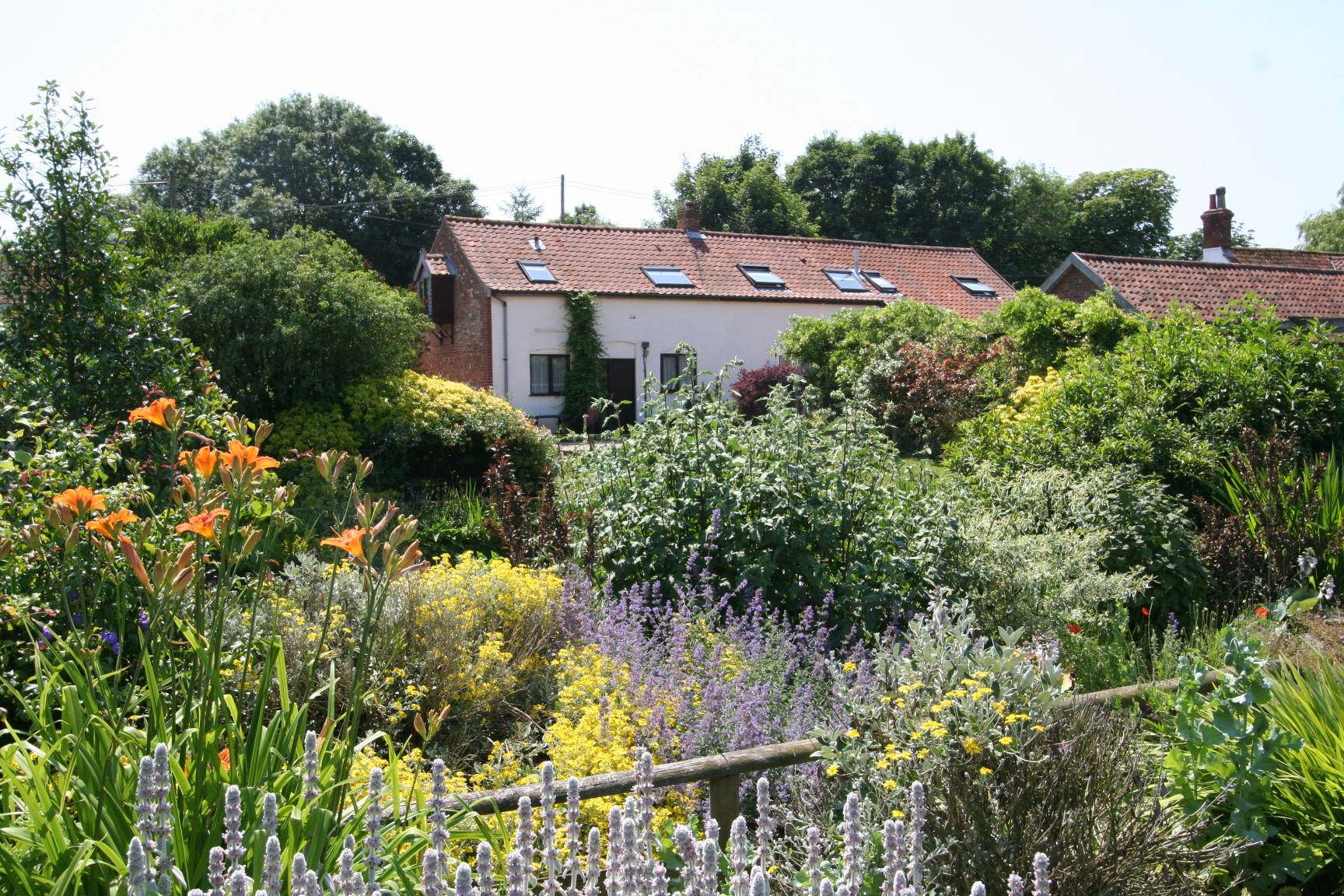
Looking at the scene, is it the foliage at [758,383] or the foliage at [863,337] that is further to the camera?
the foliage at [758,383]

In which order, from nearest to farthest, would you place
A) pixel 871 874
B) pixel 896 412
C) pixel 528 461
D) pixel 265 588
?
pixel 871 874, pixel 265 588, pixel 528 461, pixel 896 412

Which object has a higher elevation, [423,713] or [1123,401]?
[1123,401]

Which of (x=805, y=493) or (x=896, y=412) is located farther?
(x=896, y=412)

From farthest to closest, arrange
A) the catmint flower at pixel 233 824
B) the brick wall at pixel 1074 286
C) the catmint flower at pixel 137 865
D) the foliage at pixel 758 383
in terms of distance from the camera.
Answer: the brick wall at pixel 1074 286 < the foliage at pixel 758 383 < the catmint flower at pixel 233 824 < the catmint flower at pixel 137 865

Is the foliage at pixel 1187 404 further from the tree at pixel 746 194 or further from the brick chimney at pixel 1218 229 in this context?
the tree at pixel 746 194

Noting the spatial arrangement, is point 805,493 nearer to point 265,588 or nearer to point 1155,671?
point 1155,671

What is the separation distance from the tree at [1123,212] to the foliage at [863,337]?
3126cm

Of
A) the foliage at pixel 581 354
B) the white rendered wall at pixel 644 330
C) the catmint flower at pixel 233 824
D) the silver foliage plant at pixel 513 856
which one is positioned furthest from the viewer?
the foliage at pixel 581 354

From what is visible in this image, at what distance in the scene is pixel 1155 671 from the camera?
5.02m

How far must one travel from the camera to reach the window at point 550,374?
2573 centimetres

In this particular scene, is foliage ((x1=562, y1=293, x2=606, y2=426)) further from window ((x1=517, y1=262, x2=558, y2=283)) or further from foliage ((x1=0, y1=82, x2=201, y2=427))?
foliage ((x1=0, y1=82, x2=201, y2=427))

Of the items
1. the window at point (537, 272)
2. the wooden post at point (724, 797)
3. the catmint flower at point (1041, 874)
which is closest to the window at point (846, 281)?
the window at point (537, 272)

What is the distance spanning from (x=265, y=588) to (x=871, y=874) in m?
2.48

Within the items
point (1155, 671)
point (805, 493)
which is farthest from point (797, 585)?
point (1155, 671)
